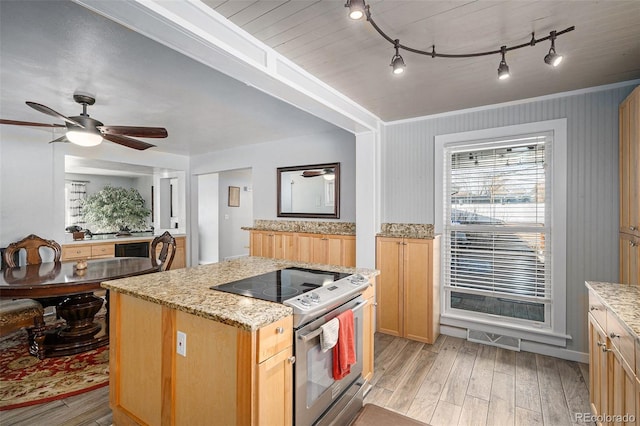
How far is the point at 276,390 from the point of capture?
142 cm

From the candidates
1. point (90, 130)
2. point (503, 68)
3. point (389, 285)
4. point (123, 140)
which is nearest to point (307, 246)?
point (389, 285)

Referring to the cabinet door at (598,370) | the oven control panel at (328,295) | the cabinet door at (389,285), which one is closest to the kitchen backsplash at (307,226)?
the cabinet door at (389,285)

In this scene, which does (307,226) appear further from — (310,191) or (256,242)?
(256,242)

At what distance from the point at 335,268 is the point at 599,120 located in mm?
2691

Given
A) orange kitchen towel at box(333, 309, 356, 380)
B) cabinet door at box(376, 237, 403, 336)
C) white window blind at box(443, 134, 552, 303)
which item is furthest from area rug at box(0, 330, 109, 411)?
white window blind at box(443, 134, 552, 303)

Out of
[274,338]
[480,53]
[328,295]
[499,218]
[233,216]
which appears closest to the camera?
[274,338]

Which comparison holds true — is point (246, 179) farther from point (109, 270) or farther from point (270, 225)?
point (109, 270)

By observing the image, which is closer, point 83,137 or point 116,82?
point 116,82

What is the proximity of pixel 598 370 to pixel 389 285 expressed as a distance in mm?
1892

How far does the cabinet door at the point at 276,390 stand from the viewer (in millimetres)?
1326

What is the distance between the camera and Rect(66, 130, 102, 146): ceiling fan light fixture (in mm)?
2756

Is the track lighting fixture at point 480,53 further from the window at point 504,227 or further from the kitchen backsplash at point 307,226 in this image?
the kitchen backsplash at point 307,226

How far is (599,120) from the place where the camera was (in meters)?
2.68

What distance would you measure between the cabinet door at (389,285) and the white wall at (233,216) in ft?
14.5
